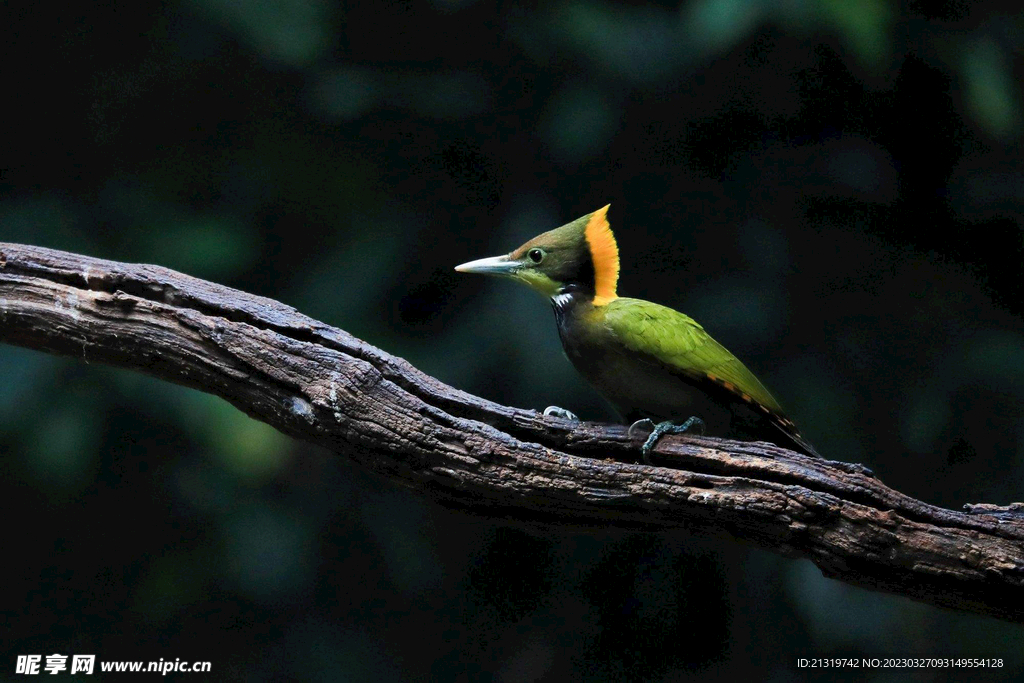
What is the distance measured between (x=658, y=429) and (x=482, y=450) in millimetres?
367

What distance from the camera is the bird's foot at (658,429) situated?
5.65ft

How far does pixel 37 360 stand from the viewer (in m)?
2.50

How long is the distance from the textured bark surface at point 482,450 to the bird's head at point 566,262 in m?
0.38

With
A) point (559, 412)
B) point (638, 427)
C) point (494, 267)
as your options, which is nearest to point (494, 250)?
point (494, 267)

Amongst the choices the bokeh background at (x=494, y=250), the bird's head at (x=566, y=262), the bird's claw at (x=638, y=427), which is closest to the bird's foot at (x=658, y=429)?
the bird's claw at (x=638, y=427)

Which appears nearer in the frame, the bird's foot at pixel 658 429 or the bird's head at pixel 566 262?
the bird's foot at pixel 658 429

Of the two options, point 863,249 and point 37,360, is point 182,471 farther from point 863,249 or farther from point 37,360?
point 863,249

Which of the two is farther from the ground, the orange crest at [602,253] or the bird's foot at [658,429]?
the orange crest at [602,253]

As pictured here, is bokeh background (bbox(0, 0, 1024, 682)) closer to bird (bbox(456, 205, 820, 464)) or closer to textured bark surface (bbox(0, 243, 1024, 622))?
bird (bbox(456, 205, 820, 464))

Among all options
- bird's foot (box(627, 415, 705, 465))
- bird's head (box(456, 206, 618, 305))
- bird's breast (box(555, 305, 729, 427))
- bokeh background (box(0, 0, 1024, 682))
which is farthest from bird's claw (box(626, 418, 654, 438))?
bokeh background (box(0, 0, 1024, 682))

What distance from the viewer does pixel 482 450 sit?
168 centimetres

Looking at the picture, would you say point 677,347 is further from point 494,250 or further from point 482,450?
point 494,250

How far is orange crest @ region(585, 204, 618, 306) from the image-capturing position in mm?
1990

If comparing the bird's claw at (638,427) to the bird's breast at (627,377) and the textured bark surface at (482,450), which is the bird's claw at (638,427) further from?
the bird's breast at (627,377)
